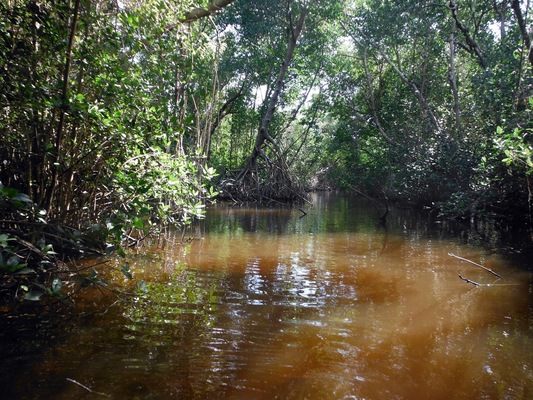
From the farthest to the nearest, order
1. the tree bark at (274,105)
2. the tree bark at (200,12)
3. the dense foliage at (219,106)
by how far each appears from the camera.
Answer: the tree bark at (274,105)
the tree bark at (200,12)
the dense foliage at (219,106)

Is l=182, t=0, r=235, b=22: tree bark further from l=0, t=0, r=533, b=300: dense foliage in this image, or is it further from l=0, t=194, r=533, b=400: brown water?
l=0, t=194, r=533, b=400: brown water

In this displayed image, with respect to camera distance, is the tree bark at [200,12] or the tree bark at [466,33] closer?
the tree bark at [200,12]

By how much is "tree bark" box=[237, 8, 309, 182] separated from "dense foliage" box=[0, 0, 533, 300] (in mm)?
85

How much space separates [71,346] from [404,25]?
12.7 metres

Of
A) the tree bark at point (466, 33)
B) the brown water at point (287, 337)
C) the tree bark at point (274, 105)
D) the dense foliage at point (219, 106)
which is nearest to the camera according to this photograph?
the brown water at point (287, 337)

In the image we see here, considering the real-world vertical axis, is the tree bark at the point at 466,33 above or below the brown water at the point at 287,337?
above

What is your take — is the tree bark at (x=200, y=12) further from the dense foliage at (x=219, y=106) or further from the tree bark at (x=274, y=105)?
the tree bark at (x=274, y=105)

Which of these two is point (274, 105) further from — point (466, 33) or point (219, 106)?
point (466, 33)

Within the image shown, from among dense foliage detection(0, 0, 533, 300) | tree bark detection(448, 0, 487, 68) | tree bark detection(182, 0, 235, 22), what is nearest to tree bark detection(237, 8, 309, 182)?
dense foliage detection(0, 0, 533, 300)

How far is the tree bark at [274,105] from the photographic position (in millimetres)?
13320

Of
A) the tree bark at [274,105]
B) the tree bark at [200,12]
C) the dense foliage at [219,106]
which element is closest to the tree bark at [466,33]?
the dense foliage at [219,106]

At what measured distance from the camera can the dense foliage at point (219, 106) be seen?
8.71 ft

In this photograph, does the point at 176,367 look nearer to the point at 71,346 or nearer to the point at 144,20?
the point at 71,346

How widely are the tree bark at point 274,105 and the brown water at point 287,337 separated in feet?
32.8
